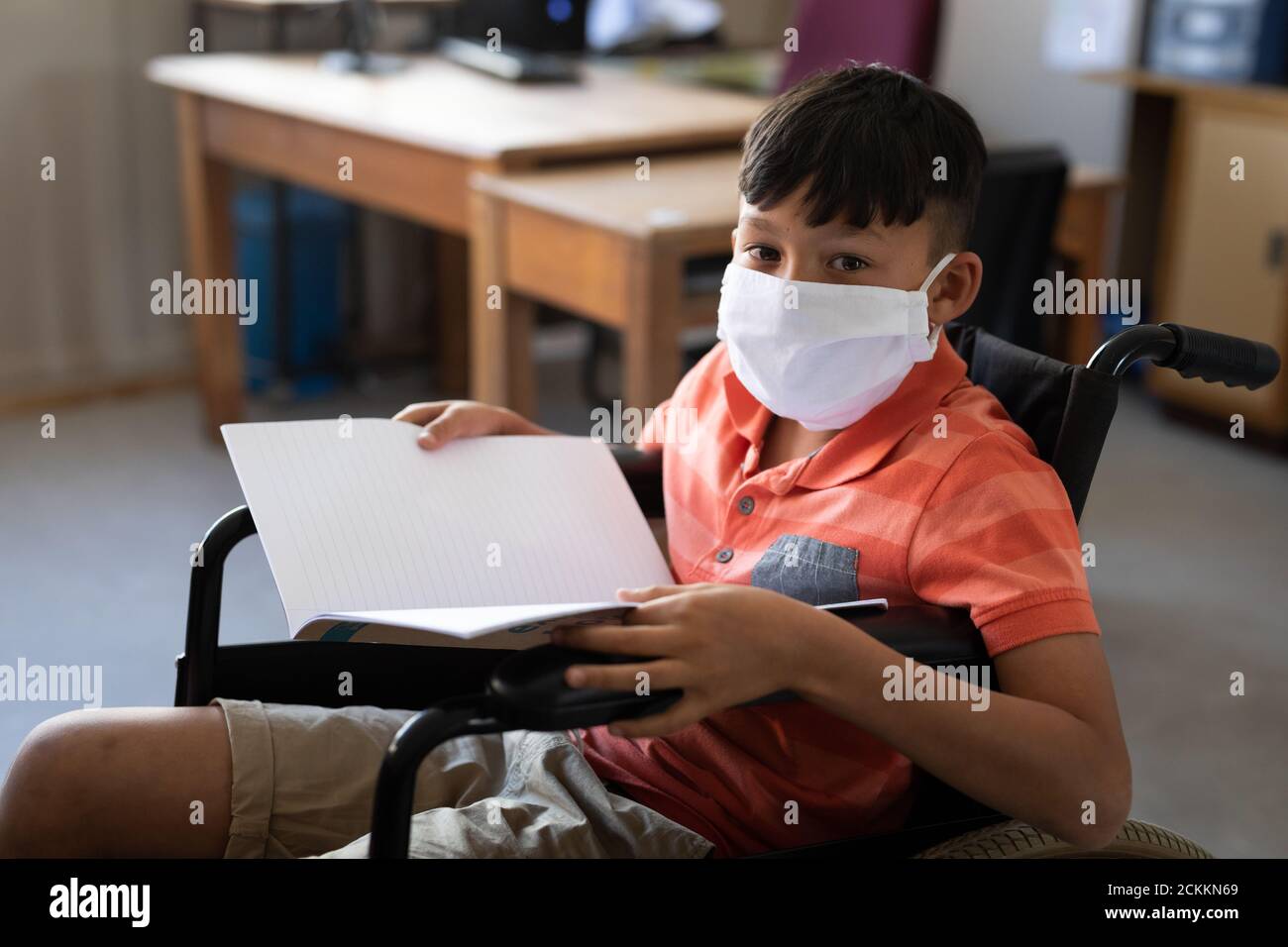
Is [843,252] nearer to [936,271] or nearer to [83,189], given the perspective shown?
[936,271]

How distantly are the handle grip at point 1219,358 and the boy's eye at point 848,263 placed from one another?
8.7 inches

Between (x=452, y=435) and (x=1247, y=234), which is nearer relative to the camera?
(x=452, y=435)

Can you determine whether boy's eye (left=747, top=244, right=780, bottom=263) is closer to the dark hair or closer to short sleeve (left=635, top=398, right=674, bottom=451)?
the dark hair

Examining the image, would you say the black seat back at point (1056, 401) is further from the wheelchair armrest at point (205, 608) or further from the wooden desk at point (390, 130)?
the wooden desk at point (390, 130)

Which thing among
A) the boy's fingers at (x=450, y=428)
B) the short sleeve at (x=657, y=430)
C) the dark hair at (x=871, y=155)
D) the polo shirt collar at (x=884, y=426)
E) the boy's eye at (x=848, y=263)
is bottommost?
the short sleeve at (x=657, y=430)

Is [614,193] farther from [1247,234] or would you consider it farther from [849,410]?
[1247,234]

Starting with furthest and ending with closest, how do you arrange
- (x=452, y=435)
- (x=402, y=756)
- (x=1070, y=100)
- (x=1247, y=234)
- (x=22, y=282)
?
(x=1070, y=100) → (x=22, y=282) → (x=1247, y=234) → (x=452, y=435) → (x=402, y=756)

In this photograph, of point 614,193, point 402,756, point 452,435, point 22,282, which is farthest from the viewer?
point 22,282

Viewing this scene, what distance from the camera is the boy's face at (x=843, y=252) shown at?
3.17 ft

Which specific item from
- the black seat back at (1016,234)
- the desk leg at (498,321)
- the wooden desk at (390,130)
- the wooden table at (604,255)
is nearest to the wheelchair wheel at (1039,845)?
the wooden table at (604,255)

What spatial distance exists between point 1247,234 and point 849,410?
2.40m

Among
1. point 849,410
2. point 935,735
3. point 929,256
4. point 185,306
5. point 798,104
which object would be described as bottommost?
point 185,306
